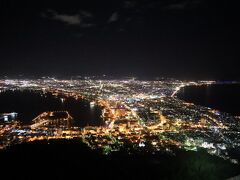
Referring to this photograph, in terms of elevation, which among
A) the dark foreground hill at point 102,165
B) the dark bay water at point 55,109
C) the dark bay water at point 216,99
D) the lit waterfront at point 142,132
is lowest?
the dark bay water at point 216,99

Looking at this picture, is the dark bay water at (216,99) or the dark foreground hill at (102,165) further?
the dark bay water at (216,99)

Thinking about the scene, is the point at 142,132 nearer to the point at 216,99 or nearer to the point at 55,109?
the point at 55,109

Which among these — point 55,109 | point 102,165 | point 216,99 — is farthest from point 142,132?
point 216,99

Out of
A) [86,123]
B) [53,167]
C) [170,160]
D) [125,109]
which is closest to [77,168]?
[53,167]

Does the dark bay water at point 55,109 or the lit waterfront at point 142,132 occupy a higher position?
the lit waterfront at point 142,132

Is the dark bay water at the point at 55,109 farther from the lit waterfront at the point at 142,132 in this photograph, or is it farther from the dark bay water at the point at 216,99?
the dark bay water at the point at 216,99

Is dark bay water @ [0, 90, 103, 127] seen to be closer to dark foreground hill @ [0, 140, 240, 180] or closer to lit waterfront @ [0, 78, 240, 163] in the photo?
lit waterfront @ [0, 78, 240, 163]

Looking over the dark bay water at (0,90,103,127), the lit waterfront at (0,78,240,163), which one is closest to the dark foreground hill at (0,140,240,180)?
the lit waterfront at (0,78,240,163)

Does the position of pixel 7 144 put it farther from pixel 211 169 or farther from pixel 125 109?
pixel 125 109

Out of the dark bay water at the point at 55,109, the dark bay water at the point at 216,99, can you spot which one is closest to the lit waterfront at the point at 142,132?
the dark bay water at the point at 55,109
